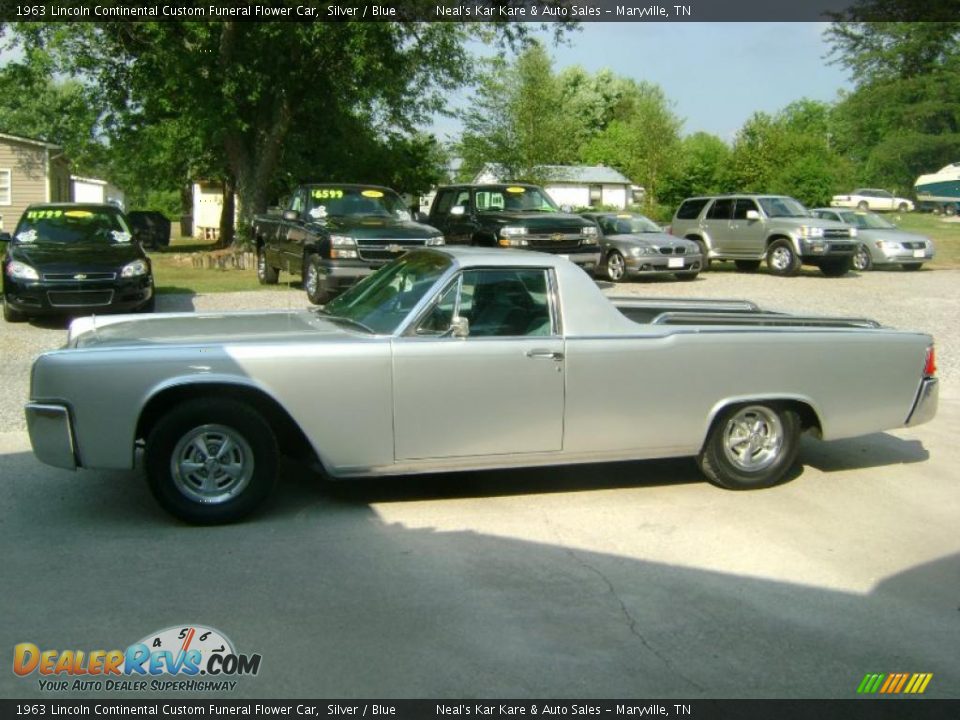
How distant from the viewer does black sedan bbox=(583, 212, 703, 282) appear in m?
20.2

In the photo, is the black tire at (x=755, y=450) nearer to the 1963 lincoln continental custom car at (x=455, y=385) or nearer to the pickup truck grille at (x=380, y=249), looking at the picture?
the 1963 lincoln continental custom car at (x=455, y=385)

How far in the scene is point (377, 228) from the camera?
49.0 ft

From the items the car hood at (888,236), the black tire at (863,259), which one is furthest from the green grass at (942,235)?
the black tire at (863,259)

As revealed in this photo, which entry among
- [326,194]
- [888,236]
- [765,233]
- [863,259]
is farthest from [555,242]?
[888,236]

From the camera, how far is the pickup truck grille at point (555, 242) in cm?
1744

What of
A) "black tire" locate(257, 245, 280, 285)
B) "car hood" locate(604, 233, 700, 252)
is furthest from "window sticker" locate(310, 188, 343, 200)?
"car hood" locate(604, 233, 700, 252)

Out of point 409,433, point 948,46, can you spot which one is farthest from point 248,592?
point 948,46

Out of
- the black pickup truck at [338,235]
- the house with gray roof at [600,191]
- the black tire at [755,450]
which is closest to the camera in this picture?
the black tire at [755,450]

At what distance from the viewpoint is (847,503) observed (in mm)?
6492

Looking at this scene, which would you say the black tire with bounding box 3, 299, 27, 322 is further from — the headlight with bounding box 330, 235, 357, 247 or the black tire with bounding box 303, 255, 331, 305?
the headlight with bounding box 330, 235, 357, 247

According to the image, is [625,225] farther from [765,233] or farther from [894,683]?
[894,683]

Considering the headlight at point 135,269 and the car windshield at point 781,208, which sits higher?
the car windshield at point 781,208

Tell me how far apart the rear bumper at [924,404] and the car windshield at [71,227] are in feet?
36.1
